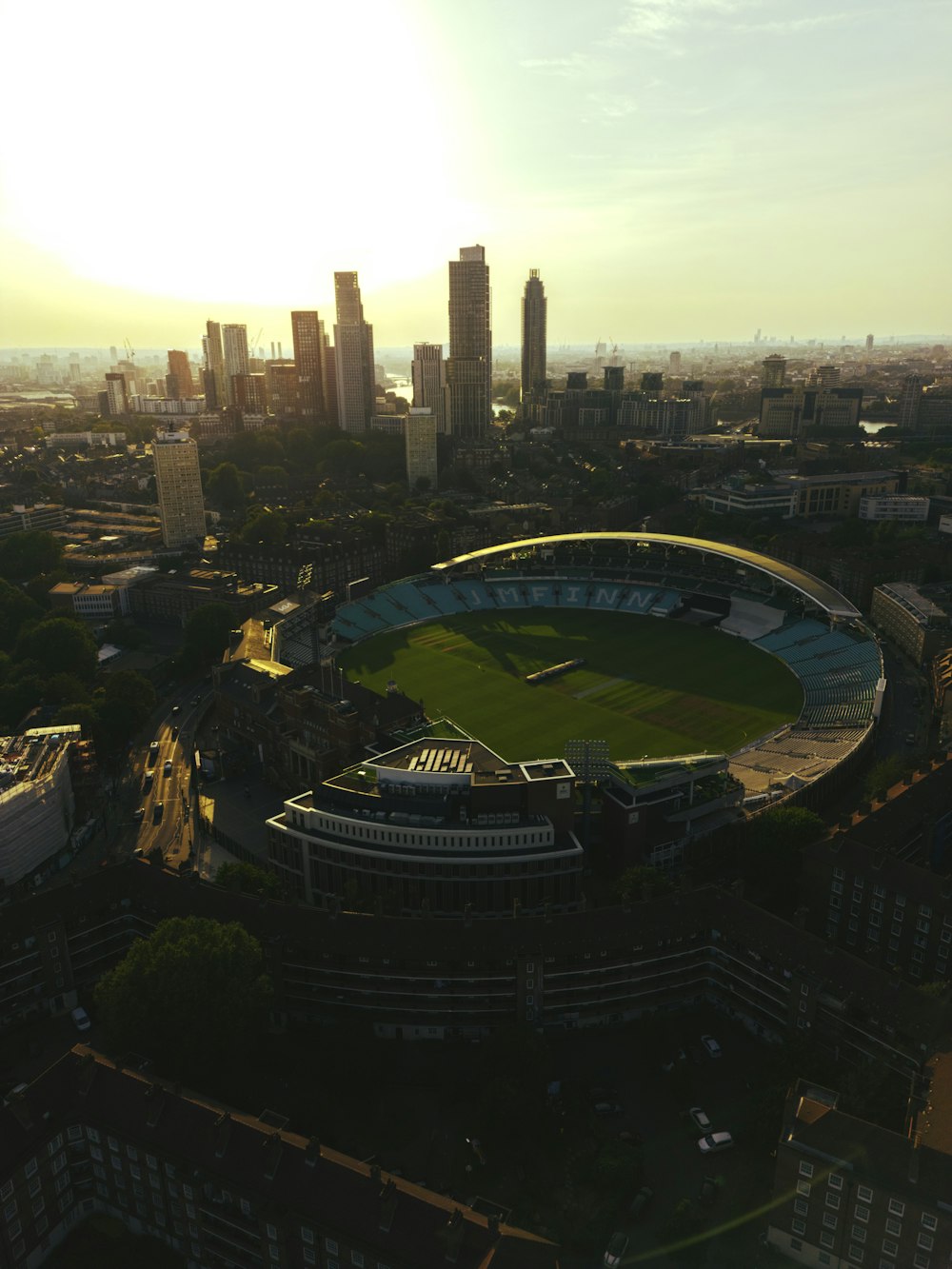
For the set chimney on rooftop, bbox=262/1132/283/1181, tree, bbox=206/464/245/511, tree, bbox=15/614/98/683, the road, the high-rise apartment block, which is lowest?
the road

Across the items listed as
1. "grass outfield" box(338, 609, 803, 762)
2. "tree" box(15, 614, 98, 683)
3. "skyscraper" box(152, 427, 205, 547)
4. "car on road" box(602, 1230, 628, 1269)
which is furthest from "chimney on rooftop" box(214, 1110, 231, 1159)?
"skyscraper" box(152, 427, 205, 547)

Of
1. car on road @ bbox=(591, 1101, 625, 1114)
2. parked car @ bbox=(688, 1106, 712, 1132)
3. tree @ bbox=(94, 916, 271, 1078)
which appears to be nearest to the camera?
parked car @ bbox=(688, 1106, 712, 1132)

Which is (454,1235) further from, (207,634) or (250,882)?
(207,634)

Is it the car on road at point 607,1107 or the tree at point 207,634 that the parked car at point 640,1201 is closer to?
the car on road at point 607,1107

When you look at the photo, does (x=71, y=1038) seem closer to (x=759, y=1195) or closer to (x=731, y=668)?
(x=759, y=1195)

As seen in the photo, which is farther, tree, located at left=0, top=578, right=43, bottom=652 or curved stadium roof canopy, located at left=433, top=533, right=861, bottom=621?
tree, located at left=0, top=578, right=43, bottom=652

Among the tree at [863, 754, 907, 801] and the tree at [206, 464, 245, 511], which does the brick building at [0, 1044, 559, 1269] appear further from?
the tree at [206, 464, 245, 511]

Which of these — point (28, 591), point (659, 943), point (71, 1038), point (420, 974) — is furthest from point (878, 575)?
point (28, 591)
